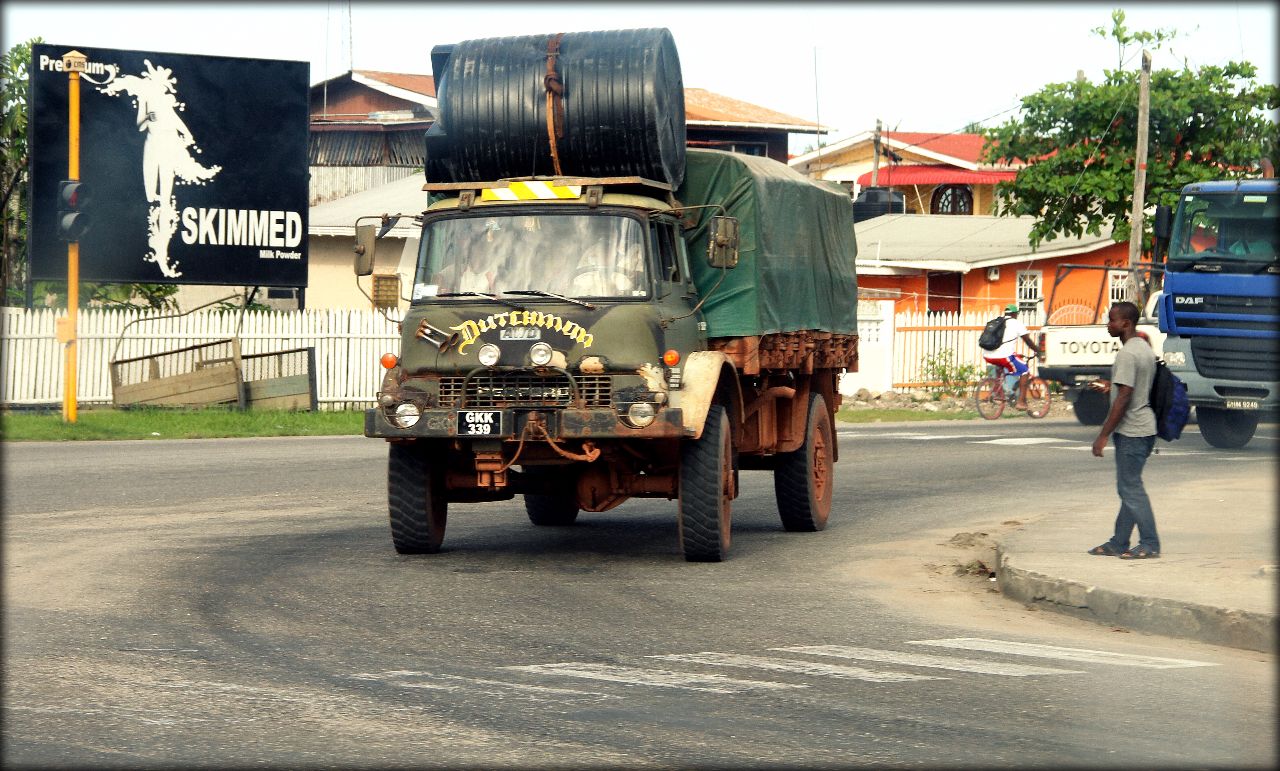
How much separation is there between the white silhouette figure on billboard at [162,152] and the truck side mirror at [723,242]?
19.9 metres

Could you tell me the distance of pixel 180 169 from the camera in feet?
98.5

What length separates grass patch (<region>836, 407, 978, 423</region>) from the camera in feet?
102

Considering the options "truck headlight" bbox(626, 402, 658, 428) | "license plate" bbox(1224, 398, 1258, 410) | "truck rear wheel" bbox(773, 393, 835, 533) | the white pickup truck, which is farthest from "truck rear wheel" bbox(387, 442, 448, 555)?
the white pickup truck

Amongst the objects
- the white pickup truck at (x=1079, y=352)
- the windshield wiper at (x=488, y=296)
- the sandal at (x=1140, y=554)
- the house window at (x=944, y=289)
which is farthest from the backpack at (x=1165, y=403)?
the house window at (x=944, y=289)

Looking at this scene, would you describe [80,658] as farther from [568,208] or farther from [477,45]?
[477,45]

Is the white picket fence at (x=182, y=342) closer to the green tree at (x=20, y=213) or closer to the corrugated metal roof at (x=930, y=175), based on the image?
the green tree at (x=20, y=213)

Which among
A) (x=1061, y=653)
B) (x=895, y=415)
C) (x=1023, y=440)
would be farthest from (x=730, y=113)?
(x=1061, y=653)

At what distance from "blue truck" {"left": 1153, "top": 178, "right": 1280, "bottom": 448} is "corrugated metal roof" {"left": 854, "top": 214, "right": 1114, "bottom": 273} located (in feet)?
55.0

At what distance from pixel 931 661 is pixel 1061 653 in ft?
2.77

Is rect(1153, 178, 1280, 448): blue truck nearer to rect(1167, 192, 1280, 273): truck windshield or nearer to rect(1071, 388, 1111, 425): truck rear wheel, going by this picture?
rect(1167, 192, 1280, 273): truck windshield

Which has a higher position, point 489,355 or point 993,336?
point 993,336

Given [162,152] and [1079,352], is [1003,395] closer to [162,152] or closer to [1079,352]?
[1079,352]

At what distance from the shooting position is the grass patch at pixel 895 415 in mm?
30938

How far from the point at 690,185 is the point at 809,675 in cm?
596
